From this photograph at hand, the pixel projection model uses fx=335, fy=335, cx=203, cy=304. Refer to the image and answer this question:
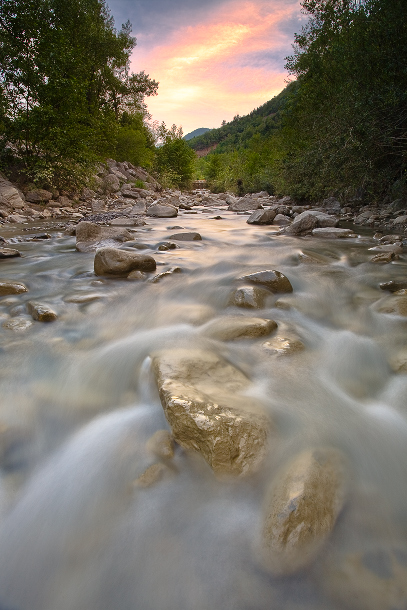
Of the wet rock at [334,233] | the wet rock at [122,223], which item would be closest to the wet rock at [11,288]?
the wet rock at [122,223]

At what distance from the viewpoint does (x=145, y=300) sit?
3.97 metres

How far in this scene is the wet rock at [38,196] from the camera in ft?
41.6

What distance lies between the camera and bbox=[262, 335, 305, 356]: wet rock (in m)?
2.62

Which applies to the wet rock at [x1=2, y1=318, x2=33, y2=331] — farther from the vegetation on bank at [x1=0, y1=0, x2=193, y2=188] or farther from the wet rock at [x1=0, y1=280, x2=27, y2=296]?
the vegetation on bank at [x1=0, y1=0, x2=193, y2=188]

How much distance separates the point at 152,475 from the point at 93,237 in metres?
5.97

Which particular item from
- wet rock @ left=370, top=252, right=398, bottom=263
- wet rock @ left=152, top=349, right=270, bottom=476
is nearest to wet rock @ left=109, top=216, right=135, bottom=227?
wet rock @ left=370, top=252, right=398, bottom=263

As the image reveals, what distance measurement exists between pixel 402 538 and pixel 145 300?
10.5 ft

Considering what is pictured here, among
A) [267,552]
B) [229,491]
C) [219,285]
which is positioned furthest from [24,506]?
[219,285]

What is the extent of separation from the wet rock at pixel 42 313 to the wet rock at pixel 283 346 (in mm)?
2069

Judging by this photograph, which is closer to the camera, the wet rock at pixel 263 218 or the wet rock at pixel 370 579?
the wet rock at pixel 370 579

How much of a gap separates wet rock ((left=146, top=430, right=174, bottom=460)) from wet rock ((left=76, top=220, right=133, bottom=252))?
5.29 meters

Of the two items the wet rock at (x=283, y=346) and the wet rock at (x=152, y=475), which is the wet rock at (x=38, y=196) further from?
the wet rock at (x=152, y=475)

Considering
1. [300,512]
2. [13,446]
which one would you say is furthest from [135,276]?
[300,512]

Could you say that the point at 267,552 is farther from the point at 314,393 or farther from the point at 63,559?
the point at 314,393
